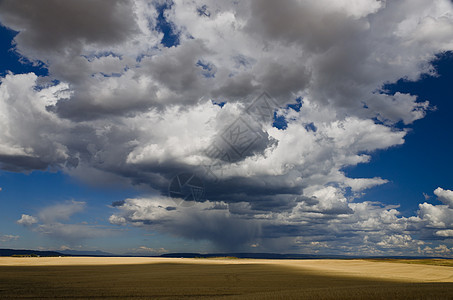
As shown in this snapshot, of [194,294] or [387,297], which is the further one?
[194,294]

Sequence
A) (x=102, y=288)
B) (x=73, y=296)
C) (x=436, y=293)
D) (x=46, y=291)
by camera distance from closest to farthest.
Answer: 1. (x=436, y=293)
2. (x=73, y=296)
3. (x=46, y=291)
4. (x=102, y=288)

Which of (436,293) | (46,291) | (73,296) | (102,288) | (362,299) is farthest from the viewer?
(102,288)

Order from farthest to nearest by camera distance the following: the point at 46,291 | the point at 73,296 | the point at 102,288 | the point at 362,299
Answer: the point at 102,288, the point at 46,291, the point at 73,296, the point at 362,299

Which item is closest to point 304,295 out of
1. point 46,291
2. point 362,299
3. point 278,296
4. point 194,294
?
point 278,296

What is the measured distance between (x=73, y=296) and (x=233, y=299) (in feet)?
51.3

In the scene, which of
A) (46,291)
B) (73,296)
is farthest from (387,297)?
(46,291)

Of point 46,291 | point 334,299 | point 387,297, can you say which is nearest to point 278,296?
point 334,299

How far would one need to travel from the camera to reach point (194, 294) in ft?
112

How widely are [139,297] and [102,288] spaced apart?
9210 mm

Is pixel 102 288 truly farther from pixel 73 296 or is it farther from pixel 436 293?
pixel 436 293

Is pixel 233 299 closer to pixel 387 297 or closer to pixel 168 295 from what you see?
pixel 168 295

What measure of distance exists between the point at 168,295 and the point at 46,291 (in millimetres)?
13344

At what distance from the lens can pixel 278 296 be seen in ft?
100

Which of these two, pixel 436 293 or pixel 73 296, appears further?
pixel 73 296
